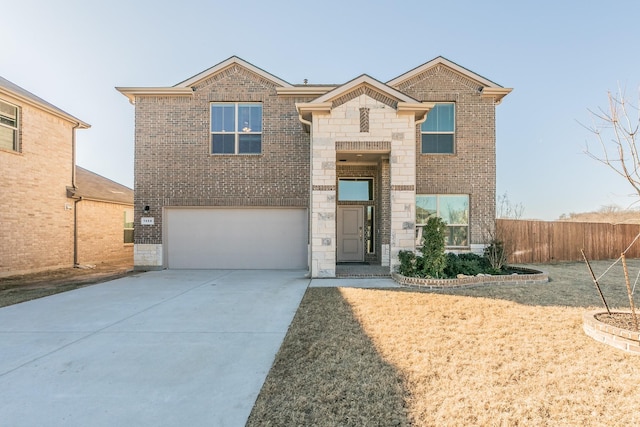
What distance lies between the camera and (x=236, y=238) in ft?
38.1

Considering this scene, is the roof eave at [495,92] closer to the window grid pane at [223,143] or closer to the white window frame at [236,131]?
the white window frame at [236,131]

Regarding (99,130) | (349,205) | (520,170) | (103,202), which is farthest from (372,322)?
(520,170)

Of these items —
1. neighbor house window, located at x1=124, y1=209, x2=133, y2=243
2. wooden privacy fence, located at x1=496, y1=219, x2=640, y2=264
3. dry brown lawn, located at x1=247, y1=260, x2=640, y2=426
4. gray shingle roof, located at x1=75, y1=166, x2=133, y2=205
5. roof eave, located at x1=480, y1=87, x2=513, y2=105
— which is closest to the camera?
dry brown lawn, located at x1=247, y1=260, x2=640, y2=426

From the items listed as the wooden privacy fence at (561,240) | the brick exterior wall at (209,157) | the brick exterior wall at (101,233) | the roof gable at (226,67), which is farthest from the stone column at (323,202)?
the brick exterior wall at (101,233)

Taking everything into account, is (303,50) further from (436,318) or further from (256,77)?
(436,318)

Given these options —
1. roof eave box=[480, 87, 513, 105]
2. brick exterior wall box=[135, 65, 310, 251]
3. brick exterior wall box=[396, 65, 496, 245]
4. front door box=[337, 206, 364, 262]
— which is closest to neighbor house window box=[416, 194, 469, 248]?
brick exterior wall box=[396, 65, 496, 245]

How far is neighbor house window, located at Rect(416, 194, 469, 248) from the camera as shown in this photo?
11414mm

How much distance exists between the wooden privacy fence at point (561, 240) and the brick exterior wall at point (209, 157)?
7.75 meters

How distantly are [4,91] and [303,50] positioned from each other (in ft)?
36.3

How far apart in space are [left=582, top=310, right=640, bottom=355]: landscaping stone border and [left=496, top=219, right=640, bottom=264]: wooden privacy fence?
7.52m

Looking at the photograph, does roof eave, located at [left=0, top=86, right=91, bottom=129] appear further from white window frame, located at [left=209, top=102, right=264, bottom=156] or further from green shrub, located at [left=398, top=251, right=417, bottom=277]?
green shrub, located at [left=398, top=251, right=417, bottom=277]

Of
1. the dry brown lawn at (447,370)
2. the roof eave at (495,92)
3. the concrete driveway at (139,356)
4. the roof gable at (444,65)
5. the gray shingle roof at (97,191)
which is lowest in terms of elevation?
the concrete driveway at (139,356)

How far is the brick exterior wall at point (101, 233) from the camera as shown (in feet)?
44.2

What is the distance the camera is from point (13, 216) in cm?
1077
